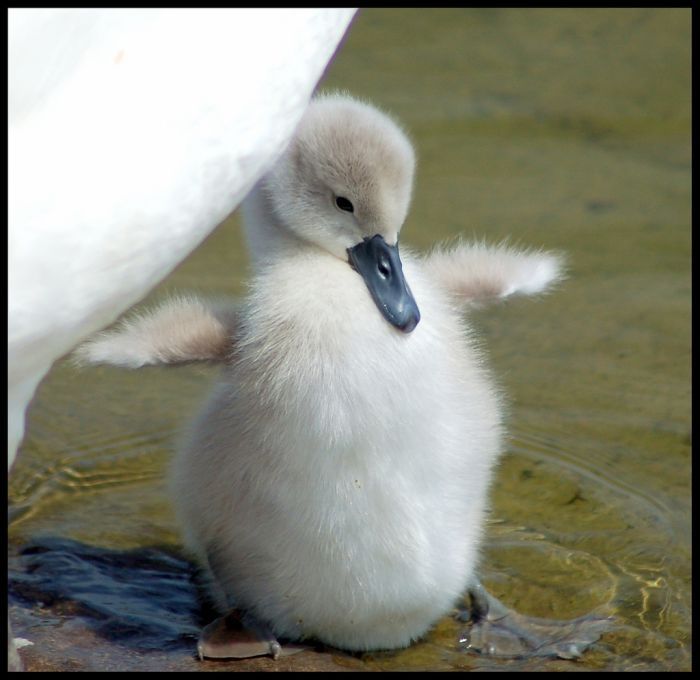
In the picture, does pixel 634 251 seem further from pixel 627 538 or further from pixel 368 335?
pixel 368 335

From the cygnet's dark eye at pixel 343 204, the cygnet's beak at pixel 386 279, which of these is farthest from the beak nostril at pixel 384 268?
the cygnet's dark eye at pixel 343 204

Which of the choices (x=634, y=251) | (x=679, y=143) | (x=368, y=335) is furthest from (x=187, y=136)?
(x=679, y=143)

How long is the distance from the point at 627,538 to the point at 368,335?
0.83 m

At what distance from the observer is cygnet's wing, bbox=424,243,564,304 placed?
2727 mm

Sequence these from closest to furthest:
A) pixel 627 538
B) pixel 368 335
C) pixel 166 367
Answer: pixel 368 335 < pixel 166 367 < pixel 627 538

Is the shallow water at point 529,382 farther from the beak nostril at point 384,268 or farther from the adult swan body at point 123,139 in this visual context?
the adult swan body at point 123,139

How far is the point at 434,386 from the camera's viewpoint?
2.37 meters

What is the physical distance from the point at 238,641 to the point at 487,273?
0.84m

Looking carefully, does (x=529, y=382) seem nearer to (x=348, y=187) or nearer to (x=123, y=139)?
(x=348, y=187)

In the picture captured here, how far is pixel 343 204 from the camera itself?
2465 millimetres

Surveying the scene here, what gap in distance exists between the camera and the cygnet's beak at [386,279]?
232 cm

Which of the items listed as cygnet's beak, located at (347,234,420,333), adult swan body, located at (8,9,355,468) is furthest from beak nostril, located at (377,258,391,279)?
adult swan body, located at (8,9,355,468)

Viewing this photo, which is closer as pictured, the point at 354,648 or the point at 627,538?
the point at 354,648

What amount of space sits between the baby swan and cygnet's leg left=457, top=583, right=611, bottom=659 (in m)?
0.08
